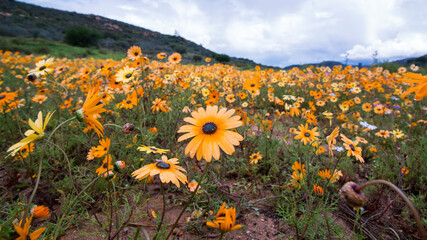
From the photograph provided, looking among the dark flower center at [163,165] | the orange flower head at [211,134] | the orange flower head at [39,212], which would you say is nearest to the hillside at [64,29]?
the orange flower head at [211,134]

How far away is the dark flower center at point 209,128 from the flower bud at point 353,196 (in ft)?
1.69

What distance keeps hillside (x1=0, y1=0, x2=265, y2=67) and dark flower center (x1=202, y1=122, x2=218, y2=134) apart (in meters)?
16.6

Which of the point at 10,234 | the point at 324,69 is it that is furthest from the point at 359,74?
the point at 10,234

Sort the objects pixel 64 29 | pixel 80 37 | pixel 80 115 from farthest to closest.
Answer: pixel 64 29
pixel 80 37
pixel 80 115

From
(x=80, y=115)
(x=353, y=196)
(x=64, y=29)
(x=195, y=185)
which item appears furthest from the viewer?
(x=64, y=29)

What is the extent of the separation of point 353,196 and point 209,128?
0.56 m

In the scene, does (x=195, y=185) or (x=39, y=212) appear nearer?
(x=39, y=212)

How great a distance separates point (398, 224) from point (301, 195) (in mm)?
750

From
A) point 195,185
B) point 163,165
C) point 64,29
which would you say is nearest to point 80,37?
point 64,29

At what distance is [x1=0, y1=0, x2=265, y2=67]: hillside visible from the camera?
2205 centimetres

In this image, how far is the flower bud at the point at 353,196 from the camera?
60 centimetres

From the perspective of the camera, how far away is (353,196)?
61 cm

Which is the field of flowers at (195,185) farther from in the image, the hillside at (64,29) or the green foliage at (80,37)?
the green foliage at (80,37)

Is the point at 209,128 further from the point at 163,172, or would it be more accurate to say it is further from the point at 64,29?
the point at 64,29
